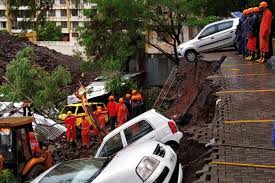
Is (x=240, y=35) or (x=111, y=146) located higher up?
(x=240, y=35)

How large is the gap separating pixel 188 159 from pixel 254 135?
1.58 metres

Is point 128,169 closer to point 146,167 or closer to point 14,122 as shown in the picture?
point 146,167

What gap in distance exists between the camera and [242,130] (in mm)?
10516

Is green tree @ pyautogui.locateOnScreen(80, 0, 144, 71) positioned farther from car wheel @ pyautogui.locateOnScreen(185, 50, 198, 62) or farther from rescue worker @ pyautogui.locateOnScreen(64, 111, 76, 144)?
rescue worker @ pyautogui.locateOnScreen(64, 111, 76, 144)

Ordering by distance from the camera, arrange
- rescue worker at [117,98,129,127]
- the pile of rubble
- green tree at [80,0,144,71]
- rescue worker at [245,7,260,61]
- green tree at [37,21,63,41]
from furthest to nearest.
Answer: green tree at [37,21,63,41] → green tree at [80,0,144,71] → rescue worker at [117,98,129,127] → rescue worker at [245,7,260,61] → the pile of rubble

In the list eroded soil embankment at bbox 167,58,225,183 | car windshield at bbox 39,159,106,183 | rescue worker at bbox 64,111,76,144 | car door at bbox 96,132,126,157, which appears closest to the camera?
car windshield at bbox 39,159,106,183

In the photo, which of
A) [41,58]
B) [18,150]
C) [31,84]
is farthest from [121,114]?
[41,58]

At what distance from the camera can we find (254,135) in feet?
33.1

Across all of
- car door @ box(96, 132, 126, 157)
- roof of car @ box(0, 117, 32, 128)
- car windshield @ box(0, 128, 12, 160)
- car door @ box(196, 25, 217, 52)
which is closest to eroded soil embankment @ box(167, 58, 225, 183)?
car door @ box(196, 25, 217, 52)

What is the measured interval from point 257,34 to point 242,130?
8.27 metres

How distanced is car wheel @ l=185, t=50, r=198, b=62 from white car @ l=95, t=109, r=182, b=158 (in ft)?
36.2

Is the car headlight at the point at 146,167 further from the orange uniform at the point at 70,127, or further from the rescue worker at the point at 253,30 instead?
the orange uniform at the point at 70,127

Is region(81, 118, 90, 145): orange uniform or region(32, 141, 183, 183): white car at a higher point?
region(32, 141, 183, 183): white car

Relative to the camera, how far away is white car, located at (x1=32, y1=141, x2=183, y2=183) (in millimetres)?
7879
